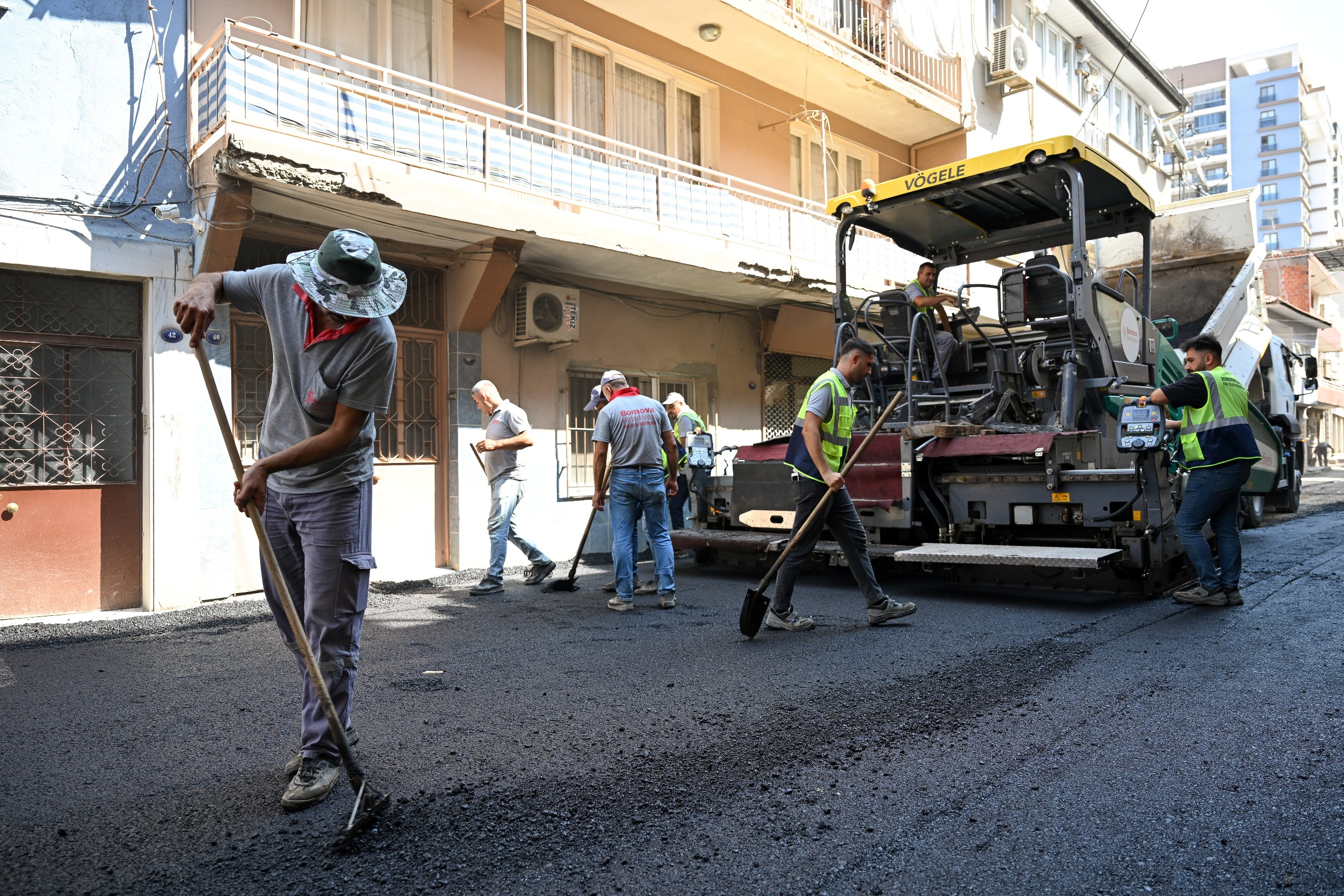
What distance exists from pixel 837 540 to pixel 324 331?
11.5 ft

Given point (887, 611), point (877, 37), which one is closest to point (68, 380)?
point (887, 611)

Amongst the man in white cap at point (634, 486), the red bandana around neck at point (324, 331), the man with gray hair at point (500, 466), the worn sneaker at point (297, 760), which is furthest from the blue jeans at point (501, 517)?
the red bandana around neck at point (324, 331)

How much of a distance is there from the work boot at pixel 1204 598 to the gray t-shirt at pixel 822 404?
2728 millimetres

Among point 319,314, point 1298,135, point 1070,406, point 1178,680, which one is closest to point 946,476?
point 1070,406

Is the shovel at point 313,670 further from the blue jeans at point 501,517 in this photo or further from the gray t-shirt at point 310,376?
the blue jeans at point 501,517

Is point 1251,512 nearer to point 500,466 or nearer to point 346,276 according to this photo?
point 500,466

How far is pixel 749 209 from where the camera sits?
1174 centimetres

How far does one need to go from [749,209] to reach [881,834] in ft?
33.0

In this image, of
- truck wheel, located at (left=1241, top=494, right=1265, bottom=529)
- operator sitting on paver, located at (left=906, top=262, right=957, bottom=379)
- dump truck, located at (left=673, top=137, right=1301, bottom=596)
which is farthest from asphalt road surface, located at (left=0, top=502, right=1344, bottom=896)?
truck wheel, located at (left=1241, top=494, right=1265, bottom=529)

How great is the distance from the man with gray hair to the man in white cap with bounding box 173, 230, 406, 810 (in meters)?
4.39

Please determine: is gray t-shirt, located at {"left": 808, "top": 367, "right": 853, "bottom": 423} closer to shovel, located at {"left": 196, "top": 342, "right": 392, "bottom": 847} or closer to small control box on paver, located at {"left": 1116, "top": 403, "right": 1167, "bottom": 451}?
small control box on paver, located at {"left": 1116, "top": 403, "right": 1167, "bottom": 451}

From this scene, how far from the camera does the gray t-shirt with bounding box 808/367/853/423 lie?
5.38 m

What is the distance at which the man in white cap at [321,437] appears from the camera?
2818mm

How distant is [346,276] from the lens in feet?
9.21
